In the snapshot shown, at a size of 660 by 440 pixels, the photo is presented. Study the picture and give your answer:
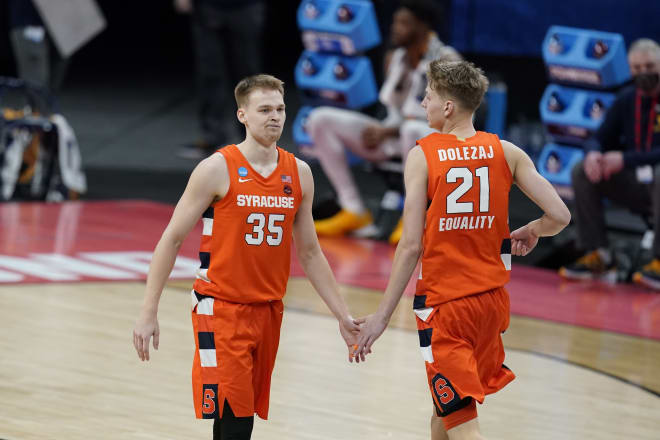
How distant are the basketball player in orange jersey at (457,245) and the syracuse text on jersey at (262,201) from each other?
0.36 meters

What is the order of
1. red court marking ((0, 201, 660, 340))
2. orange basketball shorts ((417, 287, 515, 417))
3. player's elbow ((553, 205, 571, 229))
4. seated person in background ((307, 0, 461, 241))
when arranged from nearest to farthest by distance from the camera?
orange basketball shorts ((417, 287, 515, 417)) → player's elbow ((553, 205, 571, 229)) → red court marking ((0, 201, 660, 340)) → seated person in background ((307, 0, 461, 241))

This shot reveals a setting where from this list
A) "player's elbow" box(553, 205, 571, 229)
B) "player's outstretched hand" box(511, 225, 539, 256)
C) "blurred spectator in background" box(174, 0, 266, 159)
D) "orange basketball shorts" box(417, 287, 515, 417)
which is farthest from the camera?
"blurred spectator in background" box(174, 0, 266, 159)

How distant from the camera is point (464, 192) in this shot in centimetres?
362

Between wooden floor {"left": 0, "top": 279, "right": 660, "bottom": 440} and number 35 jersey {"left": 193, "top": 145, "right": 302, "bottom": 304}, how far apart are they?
90cm

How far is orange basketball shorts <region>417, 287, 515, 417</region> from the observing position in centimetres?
357

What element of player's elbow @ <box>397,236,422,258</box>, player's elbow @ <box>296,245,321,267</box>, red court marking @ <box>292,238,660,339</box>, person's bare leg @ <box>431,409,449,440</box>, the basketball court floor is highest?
player's elbow @ <box>397,236,422,258</box>

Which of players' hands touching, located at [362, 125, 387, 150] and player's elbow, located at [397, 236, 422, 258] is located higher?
player's elbow, located at [397, 236, 422, 258]

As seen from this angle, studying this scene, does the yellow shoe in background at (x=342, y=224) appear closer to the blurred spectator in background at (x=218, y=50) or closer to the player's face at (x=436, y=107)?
the blurred spectator in background at (x=218, y=50)

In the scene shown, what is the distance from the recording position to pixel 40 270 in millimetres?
7234

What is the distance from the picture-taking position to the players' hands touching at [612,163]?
7527 millimetres

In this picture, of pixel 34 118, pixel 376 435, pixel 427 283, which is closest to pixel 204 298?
pixel 427 283

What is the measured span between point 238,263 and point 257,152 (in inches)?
12.9

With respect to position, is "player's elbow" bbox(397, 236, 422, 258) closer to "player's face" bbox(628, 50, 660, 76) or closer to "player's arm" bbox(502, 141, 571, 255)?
"player's arm" bbox(502, 141, 571, 255)

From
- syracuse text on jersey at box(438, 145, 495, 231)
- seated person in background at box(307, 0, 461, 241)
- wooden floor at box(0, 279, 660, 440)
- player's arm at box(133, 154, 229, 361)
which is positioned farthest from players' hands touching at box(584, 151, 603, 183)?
player's arm at box(133, 154, 229, 361)
